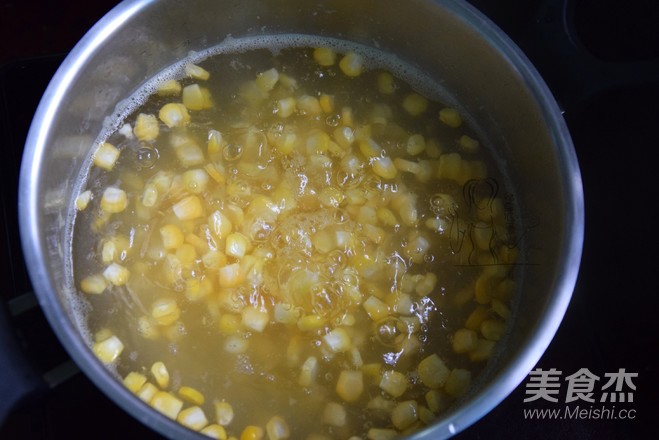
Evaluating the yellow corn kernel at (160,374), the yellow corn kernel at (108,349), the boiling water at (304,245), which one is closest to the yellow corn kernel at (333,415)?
the boiling water at (304,245)

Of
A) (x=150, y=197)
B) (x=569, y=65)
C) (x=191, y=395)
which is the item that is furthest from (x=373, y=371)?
(x=569, y=65)

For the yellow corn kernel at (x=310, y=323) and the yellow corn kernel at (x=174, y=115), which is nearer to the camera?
the yellow corn kernel at (x=310, y=323)

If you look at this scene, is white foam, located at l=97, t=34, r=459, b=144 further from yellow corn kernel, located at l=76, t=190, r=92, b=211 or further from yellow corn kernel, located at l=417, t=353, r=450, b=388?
yellow corn kernel, located at l=417, t=353, r=450, b=388

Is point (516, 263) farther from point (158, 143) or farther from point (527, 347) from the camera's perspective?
point (158, 143)

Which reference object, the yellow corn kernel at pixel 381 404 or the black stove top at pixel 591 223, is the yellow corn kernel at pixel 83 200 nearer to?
the black stove top at pixel 591 223

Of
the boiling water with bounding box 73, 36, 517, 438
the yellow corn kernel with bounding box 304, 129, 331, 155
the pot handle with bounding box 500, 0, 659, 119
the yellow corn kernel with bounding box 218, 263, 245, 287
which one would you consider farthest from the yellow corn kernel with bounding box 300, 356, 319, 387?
the pot handle with bounding box 500, 0, 659, 119

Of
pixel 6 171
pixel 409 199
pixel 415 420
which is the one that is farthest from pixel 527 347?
pixel 6 171
